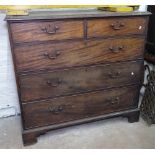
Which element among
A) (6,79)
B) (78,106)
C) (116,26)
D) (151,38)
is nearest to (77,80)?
(78,106)

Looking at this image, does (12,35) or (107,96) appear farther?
(107,96)

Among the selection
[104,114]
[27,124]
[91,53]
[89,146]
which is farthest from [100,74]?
[27,124]

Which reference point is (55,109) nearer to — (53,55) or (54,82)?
(54,82)

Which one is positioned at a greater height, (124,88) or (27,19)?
(27,19)

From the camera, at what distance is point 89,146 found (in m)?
1.67

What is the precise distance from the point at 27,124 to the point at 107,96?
2.16 ft

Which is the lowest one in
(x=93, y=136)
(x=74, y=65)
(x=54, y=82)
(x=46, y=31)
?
(x=93, y=136)

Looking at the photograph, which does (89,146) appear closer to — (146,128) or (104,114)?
(104,114)

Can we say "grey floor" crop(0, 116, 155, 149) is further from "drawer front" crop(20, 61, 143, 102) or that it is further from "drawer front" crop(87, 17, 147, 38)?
"drawer front" crop(87, 17, 147, 38)

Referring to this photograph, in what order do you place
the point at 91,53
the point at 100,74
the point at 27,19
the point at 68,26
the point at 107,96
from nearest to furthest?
the point at 27,19 < the point at 68,26 < the point at 91,53 < the point at 100,74 < the point at 107,96

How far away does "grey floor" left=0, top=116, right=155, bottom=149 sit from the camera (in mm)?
1685

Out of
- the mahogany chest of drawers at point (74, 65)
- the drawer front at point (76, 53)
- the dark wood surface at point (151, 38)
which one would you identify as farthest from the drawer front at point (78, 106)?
the dark wood surface at point (151, 38)

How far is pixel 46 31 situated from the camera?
1.38 metres

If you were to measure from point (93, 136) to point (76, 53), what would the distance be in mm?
713
